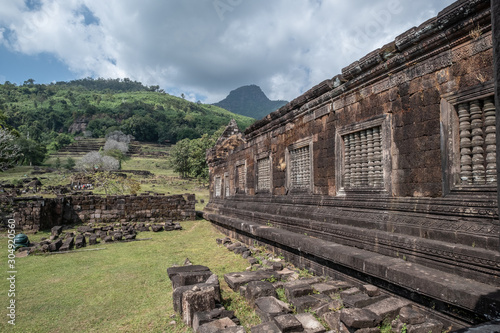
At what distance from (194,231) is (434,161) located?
10.7 metres

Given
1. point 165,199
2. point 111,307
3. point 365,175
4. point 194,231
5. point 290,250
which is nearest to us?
point 111,307

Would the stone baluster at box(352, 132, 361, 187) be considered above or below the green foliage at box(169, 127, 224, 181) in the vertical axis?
below

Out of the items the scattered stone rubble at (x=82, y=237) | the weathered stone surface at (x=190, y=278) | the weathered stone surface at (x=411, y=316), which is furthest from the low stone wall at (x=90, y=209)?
the weathered stone surface at (x=411, y=316)

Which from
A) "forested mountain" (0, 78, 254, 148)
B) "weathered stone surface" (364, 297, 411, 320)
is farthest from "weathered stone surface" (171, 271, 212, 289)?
"forested mountain" (0, 78, 254, 148)

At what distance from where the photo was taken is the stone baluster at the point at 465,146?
3.54 meters

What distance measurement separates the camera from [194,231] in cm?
1288

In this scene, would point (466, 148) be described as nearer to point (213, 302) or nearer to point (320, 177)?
point (320, 177)

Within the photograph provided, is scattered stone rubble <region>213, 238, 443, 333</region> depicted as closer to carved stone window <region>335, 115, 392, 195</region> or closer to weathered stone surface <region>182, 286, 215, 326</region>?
weathered stone surface <region>182, 286, 215, 326</region>

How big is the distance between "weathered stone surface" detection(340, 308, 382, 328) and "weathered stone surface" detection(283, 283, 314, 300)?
0.96m

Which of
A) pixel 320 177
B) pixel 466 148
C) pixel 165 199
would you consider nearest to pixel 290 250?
pixel 320 177

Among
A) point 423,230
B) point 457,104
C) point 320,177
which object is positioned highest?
point 457,104

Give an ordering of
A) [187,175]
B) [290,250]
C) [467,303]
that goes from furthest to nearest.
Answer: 1. [187,175]
2. [290,250]
3. [467,303]

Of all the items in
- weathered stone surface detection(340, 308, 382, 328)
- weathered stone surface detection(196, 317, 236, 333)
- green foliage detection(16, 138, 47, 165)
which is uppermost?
green foliage detection(16, 138, 47, 165)

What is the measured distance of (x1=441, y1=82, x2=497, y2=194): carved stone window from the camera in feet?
10.9
